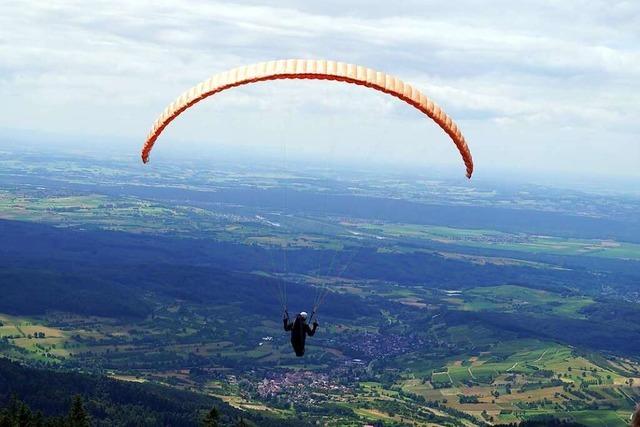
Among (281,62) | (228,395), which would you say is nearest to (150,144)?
(281,62)

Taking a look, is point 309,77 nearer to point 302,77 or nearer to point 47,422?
point 302,77

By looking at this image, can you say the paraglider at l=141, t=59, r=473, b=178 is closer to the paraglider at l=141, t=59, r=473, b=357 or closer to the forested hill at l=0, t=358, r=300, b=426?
the paraglider at l=141, t=59, r=473, b=357

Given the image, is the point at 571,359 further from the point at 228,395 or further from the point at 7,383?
the point at 7,383

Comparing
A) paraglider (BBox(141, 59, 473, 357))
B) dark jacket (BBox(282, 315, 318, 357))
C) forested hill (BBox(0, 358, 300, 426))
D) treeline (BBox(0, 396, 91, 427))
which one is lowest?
forested hill (BBox(0, 358, 300, 426))

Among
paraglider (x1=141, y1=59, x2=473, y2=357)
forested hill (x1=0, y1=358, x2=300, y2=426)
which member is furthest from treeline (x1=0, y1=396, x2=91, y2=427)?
paraglider (x1=141, y1=59, x2=473, y2=357)

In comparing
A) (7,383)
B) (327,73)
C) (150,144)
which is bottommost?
(7,383)

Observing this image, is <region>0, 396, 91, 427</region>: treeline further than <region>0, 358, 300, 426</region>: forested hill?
A: No

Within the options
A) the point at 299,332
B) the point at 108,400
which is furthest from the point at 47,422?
the point at 299,332

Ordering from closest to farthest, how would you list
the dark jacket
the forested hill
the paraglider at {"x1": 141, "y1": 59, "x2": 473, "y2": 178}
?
1. the paraglider at {"x1": 141, "y1": 59, "x2": 473, "y2": 178}
2. the dark jacket
3. the forested hill
